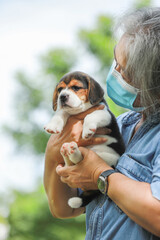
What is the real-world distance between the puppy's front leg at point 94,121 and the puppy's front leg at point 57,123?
0.15 meters

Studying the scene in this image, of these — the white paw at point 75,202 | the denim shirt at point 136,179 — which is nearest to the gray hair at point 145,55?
the denim shirt at point 136,179

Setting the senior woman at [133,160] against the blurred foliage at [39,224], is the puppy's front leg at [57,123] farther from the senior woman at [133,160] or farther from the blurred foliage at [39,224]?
the blurred foliage at [39,224]

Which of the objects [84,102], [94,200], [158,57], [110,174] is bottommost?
[94,200]

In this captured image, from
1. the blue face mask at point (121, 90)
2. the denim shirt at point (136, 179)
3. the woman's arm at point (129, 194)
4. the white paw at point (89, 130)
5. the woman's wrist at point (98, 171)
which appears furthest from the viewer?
the white paw at point (89, 130)

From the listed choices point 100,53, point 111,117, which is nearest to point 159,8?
point 111,117

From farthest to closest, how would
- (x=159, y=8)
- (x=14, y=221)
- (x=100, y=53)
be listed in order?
(x=100, y=53) < (x=14, y=221) < (x=159, y=8)

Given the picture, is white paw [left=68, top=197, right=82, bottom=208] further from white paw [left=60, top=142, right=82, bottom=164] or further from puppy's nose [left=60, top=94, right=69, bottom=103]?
puppy's nose [left=60, top=94, right=69, bottom=103]

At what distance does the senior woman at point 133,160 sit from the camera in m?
1.37

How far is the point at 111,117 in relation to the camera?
190 cm

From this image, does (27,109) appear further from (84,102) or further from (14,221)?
(84,102)

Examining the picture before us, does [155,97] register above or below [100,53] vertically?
above

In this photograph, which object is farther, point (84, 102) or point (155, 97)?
point (84, 102)

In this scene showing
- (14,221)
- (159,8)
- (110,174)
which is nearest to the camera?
(110,174)

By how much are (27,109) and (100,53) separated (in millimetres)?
3055
